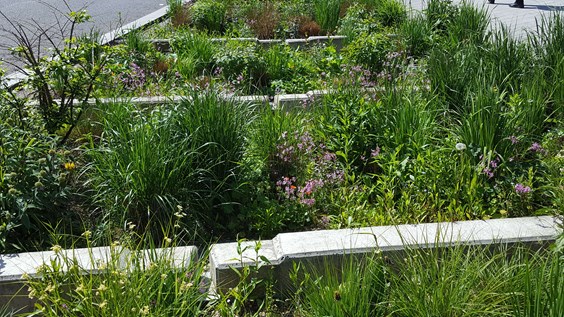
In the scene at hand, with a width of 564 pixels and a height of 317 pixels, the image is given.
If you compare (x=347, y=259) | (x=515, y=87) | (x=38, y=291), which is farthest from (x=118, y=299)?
(x=515, y=87)

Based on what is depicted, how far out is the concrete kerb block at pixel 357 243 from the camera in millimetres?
3701

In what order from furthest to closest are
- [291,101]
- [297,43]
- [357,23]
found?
1. [357,23]
2. [297,43]
3. [291,101]

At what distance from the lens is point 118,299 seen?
3074 mm

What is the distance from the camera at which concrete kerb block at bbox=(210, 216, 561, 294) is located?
3701 millimetres

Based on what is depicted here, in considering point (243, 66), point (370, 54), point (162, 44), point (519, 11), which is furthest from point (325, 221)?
point (519, 11)

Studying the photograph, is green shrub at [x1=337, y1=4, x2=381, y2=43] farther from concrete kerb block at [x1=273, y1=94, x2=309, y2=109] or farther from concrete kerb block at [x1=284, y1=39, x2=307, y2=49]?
concrete kerb block at [x1=273, y1=94, x2=309, y2=109]

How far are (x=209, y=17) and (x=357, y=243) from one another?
25.0 feet

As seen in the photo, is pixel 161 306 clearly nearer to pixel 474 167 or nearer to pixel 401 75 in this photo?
pixel 474 167

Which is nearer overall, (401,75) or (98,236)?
(98,236)

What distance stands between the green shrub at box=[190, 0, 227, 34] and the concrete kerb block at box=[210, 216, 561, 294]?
23.6ft

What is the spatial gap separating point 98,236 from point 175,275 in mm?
1088

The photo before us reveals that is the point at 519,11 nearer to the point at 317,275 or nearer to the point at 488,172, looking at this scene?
the point at 488,172

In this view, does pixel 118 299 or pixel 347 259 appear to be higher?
pixel 118 299

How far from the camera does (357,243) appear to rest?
3762 millimetres
